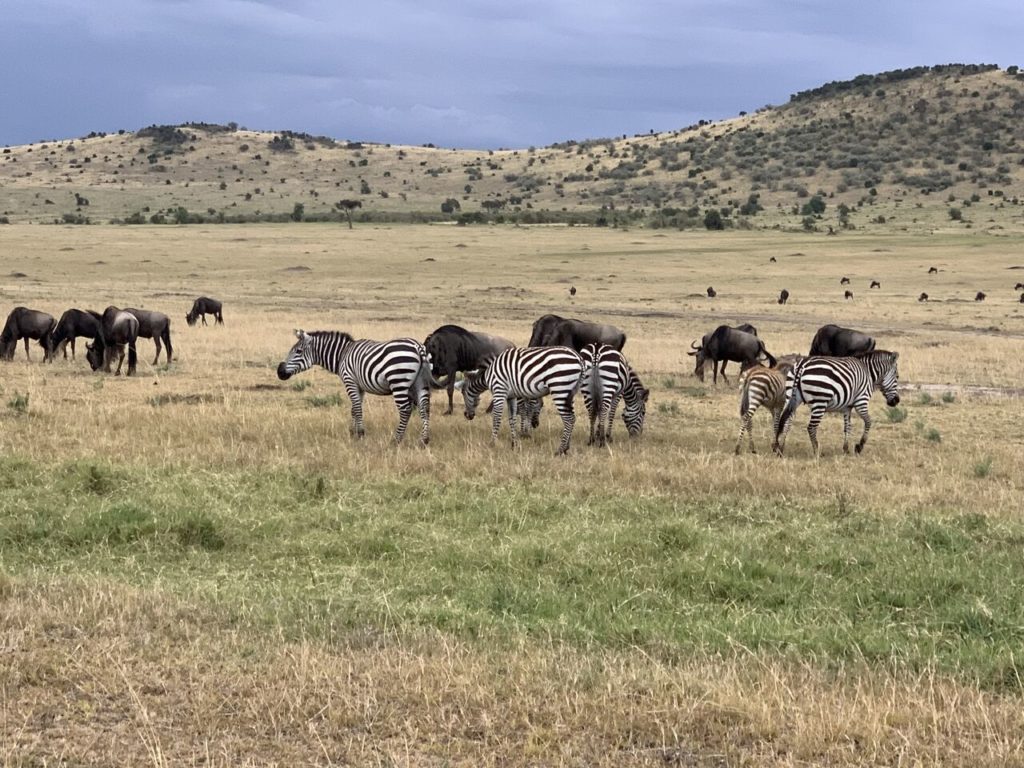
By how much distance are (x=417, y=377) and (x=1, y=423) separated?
5.69 metres

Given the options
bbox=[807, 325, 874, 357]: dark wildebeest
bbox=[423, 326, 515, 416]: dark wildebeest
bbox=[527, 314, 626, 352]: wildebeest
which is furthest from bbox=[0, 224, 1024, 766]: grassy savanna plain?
bbox=[807, 325, 874, 357]: dark wildebeest

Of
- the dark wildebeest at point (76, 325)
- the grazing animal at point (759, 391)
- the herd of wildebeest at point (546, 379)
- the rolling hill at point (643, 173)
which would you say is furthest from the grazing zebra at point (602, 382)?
the rolling hill at point (643, 173)

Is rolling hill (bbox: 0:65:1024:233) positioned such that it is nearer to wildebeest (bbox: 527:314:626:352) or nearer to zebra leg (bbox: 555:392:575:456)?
wildebeest (bbox: 527:314:626:352)

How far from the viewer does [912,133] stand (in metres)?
120

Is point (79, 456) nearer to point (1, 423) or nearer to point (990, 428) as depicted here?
point (1, 423)

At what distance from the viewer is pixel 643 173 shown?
123125mm

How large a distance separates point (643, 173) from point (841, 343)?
104537 mm

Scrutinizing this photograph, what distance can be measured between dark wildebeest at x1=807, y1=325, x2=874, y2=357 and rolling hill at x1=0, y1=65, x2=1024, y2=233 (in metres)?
67.1

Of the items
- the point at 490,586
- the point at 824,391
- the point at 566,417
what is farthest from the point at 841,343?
the point at 490,586

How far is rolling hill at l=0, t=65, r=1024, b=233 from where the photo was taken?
97.6 metres

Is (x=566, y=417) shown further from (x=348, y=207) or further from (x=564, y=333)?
(x=348, y=207)

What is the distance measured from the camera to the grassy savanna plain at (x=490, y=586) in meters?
5.33

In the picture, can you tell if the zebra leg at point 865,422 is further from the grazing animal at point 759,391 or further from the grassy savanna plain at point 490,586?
the grazing animal at point 759,391

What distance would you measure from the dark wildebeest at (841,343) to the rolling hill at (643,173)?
220 ft
